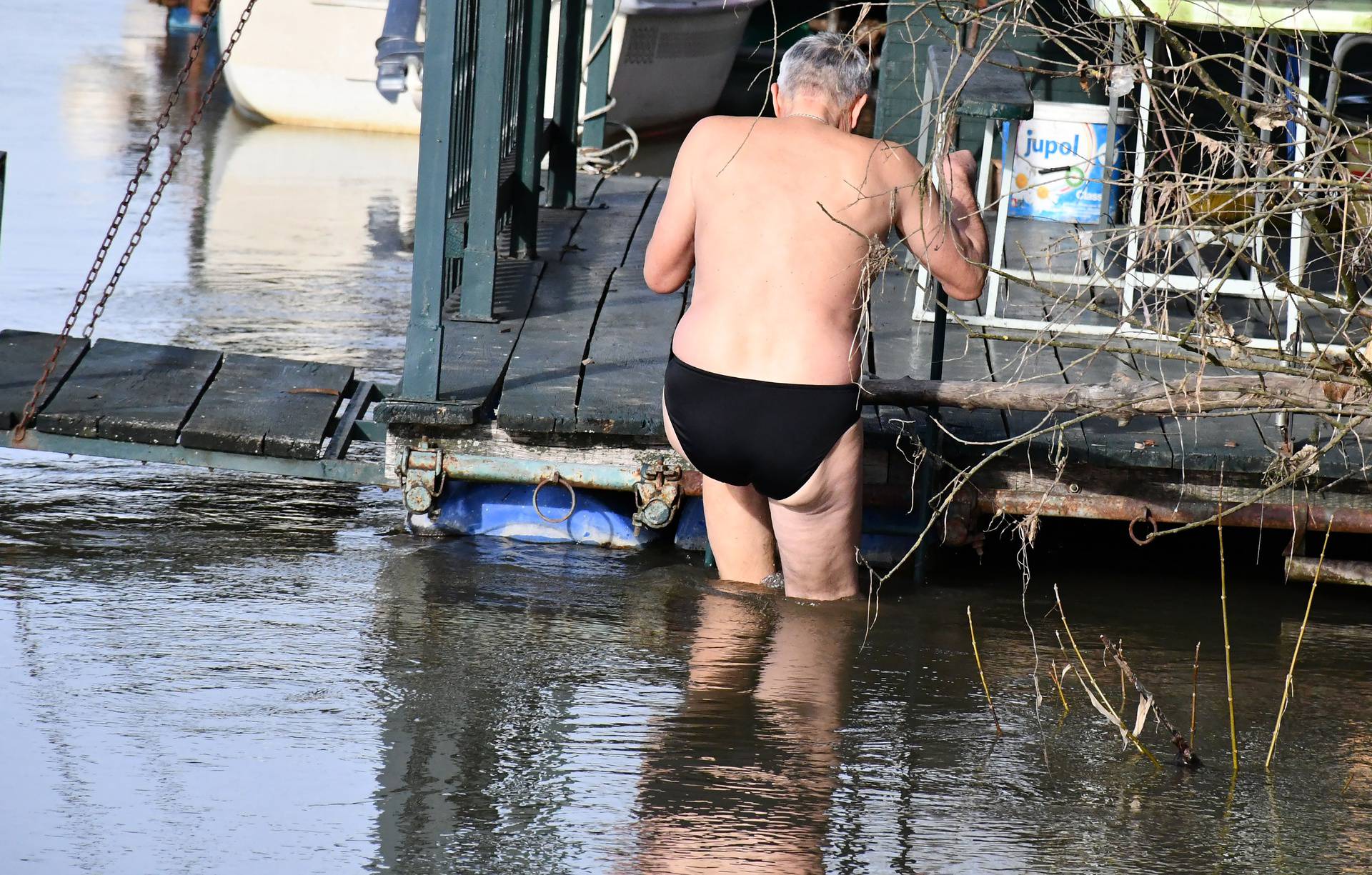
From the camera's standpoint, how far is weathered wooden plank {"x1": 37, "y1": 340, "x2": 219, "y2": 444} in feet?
18.1

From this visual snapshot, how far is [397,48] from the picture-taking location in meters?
17.3

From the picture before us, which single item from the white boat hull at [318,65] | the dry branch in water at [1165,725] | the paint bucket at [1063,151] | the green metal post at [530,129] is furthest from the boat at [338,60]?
the dry branch in water at [1165,725]

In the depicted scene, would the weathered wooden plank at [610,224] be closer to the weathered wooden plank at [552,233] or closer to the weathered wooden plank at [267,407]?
the weathered wooden plank at [552,233]

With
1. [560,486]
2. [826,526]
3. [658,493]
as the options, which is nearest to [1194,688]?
[826,526]

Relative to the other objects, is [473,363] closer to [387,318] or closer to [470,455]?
[470,455]

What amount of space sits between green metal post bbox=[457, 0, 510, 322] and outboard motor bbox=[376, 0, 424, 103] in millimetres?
11246

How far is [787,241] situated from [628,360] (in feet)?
4.72

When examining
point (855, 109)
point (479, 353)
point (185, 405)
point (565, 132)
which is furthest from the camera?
point (565, 132)

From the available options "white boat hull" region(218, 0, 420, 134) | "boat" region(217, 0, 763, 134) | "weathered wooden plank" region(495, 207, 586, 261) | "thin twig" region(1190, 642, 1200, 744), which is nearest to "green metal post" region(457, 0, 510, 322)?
"weathered wooden plank" region(495, 207, 586, 261)

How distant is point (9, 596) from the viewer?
191 inches

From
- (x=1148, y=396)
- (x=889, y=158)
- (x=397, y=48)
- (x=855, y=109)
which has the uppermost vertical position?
(x=397, y=48)

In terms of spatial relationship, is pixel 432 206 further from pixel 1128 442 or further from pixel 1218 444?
pixel 1218 444

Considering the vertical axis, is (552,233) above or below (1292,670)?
above

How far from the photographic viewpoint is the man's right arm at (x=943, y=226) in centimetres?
459
